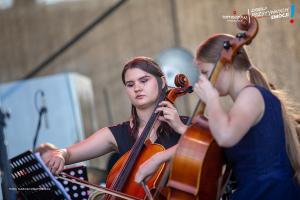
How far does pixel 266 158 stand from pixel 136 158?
76 cm

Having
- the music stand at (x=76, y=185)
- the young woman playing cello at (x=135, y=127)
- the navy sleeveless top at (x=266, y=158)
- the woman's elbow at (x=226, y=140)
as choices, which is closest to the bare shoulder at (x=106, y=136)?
the young woman playing cello at (x=135, y=127)

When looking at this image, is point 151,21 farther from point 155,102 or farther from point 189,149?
point 189,149

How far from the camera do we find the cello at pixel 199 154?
265 centimetres

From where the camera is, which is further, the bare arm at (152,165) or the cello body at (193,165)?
the bare arm at (152,165)

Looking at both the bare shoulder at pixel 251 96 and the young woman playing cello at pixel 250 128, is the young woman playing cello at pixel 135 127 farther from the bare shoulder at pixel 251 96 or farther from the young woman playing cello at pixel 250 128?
the bare shoulder at pixel 251 96

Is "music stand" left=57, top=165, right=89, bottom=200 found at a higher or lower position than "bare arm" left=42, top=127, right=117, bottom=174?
lower

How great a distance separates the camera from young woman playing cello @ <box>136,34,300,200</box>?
2529mm

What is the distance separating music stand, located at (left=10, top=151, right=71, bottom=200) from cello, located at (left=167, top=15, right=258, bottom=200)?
0.59 meters

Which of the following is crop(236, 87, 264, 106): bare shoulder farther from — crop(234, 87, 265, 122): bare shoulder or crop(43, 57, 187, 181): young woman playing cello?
crop(43, 57, 187, 181): young woman playing cello

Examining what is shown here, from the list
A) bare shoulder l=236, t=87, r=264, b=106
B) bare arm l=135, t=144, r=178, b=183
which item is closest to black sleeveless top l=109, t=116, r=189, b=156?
bare arm l=135, t=144, r=178, b=183

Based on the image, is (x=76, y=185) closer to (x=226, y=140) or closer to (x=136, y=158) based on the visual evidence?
(x=136, y=158)

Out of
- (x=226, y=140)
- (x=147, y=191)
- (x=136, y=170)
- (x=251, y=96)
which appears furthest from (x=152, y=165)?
(x=251, y=96)

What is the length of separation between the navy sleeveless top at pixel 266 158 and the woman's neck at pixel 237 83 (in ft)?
0.30

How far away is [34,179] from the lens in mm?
2965
